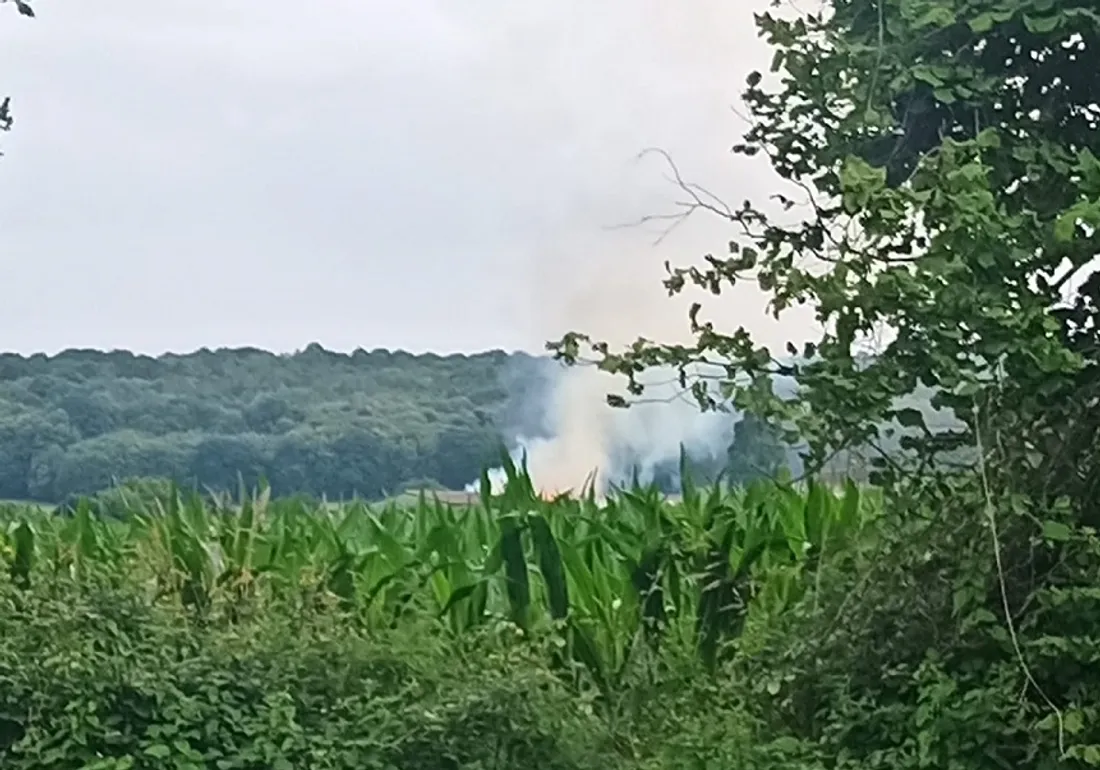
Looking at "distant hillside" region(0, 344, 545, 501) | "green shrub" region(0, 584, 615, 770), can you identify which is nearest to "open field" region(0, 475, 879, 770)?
"green shrub" region(0, 584, 615, 770)

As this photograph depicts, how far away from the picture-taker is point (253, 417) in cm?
462

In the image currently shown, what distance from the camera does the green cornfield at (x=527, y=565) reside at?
371 cm

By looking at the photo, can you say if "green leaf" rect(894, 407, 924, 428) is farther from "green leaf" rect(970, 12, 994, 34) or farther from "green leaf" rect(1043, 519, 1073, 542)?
"green leaf" rect(970, 12, 994, 34)

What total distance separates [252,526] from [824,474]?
57.2 inches

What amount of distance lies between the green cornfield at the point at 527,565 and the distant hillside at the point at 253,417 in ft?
1.29

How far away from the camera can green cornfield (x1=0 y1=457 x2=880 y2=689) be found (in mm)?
3715

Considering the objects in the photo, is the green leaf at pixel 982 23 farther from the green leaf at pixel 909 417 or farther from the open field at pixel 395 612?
the open field at pixel 395 612

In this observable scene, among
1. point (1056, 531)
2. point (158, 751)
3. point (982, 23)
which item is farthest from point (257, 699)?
point (982, 23)

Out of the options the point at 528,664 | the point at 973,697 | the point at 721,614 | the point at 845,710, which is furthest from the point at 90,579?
the point at 973,697

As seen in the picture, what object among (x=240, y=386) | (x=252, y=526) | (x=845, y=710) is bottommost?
(x=845, y=710)

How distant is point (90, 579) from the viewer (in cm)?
361

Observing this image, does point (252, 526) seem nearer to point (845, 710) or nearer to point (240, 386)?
point (240, 386)

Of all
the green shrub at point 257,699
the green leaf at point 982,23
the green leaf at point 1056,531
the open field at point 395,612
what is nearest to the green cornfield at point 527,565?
the open field at point 395,612

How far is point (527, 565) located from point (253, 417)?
1.18m
